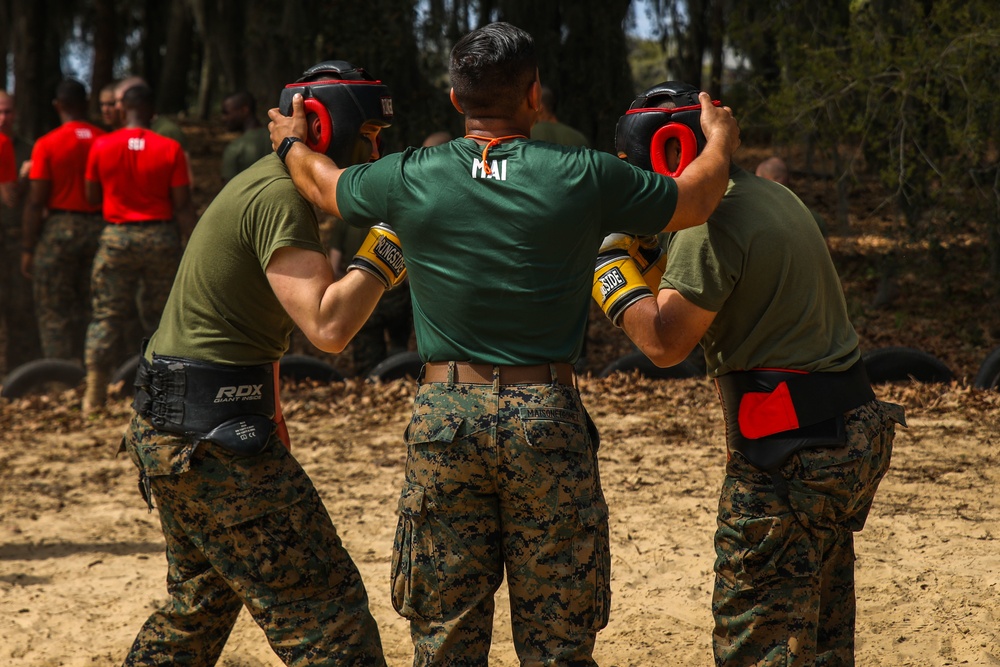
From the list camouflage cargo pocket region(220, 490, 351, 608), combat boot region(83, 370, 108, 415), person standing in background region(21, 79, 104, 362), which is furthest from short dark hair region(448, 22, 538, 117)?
person standing in background region(21, 79, 104, 362)

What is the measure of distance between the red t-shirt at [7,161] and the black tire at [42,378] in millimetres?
1582

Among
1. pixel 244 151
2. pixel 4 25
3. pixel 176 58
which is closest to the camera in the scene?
pixel 244 151

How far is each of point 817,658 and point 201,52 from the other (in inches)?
1112

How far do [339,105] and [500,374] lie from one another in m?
1.01

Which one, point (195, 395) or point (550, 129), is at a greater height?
point (550, 129)

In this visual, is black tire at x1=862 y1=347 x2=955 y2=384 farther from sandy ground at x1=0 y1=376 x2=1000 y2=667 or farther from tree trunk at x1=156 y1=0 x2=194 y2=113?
tree trunk at x1=156 y1=0 x2=194 y2=113

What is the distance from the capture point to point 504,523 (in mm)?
3086

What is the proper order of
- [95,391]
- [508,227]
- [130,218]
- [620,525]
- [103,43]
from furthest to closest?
[103,43]
[95,391]
[130,218]
[620,525]
[508,227]

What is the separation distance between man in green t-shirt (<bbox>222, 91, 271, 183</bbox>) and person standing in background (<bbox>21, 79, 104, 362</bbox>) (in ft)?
4.39

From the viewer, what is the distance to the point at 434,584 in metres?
3.06

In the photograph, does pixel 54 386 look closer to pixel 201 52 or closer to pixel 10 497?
pixel 10 497

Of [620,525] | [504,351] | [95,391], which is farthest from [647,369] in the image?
[504,351]

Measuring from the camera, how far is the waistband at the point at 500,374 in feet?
9.93

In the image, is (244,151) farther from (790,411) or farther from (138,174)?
(790,411)
